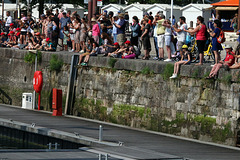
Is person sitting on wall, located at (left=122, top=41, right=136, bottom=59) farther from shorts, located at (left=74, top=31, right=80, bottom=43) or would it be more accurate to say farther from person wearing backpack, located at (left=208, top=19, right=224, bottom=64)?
person wearing backpack, located at (left=208, top=19, right=224, bottom=64)

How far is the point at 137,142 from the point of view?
58.8 ft

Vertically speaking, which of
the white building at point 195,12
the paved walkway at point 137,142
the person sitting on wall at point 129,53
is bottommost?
the paved walkway at point 137,142

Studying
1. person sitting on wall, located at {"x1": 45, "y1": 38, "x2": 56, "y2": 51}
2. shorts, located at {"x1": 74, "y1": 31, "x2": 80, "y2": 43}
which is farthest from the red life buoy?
shorts, located at {"x1": 74, "y1": 31, "x2": 80, "y2": 43}

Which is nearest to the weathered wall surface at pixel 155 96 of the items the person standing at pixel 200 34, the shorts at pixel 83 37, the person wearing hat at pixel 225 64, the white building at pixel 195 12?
the person wearing hat at pixel 225 64

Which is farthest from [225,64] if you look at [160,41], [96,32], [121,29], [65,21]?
[65,21]

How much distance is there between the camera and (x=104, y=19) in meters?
25.9

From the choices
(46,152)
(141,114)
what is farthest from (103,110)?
(46,152)

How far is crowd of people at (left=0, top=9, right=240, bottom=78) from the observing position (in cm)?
1948

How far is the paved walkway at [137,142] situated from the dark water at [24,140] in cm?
58

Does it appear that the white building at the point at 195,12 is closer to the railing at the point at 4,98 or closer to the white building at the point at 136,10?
the white building at the point at 136,10

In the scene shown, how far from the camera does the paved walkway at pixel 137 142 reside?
15.8 meters

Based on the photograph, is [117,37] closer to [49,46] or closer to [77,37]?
[77,37]

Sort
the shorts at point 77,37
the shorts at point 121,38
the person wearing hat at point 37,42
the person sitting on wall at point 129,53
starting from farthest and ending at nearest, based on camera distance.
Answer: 1. the person wearing hat at point 37,42
2. the shorts at point 77,37
3. the shorts at point 121,38
4. the person sitting on wall at point 129,53

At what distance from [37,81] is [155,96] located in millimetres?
6994
